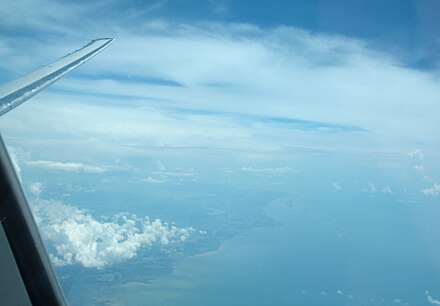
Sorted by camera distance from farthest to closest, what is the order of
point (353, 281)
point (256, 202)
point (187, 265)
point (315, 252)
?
point (256, 202), point (315, 252), point (353, 281), point (187, 265)

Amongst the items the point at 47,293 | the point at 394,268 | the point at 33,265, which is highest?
the point at 33,265

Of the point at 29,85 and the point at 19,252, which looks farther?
the point at 29,85

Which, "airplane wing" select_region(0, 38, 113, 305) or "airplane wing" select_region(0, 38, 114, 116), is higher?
"airplane wing" select_region(0, 38, 114, 116)

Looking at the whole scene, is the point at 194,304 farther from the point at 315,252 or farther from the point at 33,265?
the point at 315,252

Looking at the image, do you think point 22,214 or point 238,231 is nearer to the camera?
point 22,214

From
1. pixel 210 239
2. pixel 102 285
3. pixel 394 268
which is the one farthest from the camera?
pixel 394 268

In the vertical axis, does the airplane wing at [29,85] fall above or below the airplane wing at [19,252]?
above

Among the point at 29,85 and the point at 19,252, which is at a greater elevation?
the point at 29,85

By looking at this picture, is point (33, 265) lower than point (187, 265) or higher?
higher

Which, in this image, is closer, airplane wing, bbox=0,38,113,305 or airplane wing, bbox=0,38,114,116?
airplane wing, bbox=0,38,113,305

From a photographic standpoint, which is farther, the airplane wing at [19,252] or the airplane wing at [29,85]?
the airplane wing at [29,85]

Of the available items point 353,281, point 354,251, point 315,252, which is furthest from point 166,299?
point 354,251
